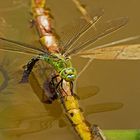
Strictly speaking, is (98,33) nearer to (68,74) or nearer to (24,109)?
(68,74)

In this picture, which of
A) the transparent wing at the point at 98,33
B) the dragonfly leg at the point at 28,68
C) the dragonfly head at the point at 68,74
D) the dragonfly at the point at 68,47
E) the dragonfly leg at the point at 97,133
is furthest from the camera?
the transparent wing at the point at 98,33

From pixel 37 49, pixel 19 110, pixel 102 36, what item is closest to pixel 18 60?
pixel 37 49

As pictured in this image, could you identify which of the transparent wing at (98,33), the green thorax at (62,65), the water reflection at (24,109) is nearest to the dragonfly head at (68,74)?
the green thorax at (62,65)

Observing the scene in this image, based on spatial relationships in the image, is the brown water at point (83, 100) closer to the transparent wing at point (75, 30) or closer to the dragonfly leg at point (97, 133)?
the transparent wing at point (75, 30)

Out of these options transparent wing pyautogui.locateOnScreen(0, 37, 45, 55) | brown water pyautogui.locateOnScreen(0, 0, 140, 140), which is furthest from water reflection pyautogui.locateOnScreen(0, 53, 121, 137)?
transparent wing pyautogui.locateOnScreen(0, 37, 45, 55)

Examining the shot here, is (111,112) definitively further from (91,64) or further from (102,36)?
(102,36)

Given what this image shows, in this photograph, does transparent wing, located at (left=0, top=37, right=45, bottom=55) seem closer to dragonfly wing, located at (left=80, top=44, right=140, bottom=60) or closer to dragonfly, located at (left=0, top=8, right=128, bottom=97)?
dragonfly, located at (left=0, top=8, right=128, bottom=97)

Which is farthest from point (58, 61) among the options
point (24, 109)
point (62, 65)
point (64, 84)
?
point (24, 109)
